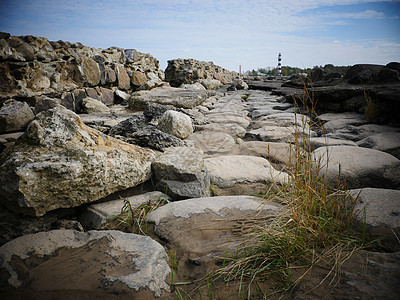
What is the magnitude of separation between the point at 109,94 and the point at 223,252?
5376mm

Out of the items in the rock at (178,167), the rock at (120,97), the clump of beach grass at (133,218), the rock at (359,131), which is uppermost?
the rock at (120,97)

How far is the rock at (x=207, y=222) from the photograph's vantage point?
1.31m

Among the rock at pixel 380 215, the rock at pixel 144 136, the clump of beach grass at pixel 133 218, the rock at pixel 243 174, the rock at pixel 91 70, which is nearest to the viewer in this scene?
the rock at pixel 380 215

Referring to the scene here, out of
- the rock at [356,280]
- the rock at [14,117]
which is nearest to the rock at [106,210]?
the rock at [356,280]

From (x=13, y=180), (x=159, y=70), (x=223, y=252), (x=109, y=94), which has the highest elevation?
(x=159, y=70)

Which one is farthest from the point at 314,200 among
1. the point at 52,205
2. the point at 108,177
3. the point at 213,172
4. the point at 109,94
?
the point at 109,94

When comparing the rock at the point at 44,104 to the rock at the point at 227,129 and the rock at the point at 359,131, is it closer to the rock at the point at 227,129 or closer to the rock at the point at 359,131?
the rock at the point at 227,129

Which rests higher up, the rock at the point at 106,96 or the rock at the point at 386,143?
A: the rock at the point at 106,96

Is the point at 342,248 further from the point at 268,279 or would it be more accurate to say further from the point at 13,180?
the point at 13,180

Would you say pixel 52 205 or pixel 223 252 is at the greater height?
pixel 52 205

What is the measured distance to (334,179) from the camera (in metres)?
2.00

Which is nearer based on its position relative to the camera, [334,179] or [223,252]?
[223,252]

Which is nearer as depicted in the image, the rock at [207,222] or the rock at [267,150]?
the rock at [207,222]

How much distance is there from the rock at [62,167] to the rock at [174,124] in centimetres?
124
